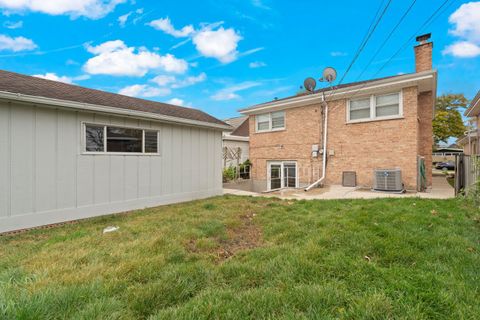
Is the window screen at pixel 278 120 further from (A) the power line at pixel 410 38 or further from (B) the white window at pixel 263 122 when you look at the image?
(A) the power line at pixel 410 38

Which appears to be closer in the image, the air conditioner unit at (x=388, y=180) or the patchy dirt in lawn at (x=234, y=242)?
the patchy dirt in lawn at (x=234, y=242)

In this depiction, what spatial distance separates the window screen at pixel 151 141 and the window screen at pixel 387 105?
8623 millimetres

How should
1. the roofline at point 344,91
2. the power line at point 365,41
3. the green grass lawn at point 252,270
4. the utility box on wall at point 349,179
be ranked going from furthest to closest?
1. the utility box on wall at point 349,179
2. the roofline at point 344,91
3. the power line at point 365,41
4. the green grass lawn at point 252,270

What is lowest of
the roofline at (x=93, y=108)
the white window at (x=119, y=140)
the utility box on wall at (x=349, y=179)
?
the utility box on wall at (x=349, y=179)

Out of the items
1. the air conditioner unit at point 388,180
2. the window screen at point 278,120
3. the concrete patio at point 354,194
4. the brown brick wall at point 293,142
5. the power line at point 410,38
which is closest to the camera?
the power line at point 410,38

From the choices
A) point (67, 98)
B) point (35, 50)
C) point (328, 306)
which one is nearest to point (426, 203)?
point (328, 306)

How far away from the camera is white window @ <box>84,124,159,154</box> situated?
6.11 m

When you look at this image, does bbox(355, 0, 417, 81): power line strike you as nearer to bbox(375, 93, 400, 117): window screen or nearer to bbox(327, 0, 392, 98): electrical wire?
bbox(327, 0, 392, 98): electrical wire

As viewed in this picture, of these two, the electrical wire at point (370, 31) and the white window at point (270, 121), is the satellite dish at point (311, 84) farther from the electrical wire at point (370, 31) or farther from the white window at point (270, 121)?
the electrical wire at point (370, 31)

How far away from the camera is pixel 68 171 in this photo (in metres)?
5.65

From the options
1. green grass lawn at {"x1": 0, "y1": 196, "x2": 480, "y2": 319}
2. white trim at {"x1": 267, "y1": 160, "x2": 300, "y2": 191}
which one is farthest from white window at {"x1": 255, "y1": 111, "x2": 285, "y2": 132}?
green grass lawn at {"x1": 0, "y1": 196, "x2": 480, "y2": 319}

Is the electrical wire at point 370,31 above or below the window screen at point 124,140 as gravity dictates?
above

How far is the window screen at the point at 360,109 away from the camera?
10195mm

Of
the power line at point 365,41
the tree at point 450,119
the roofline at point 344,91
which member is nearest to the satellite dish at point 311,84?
the power line at point 365,41
